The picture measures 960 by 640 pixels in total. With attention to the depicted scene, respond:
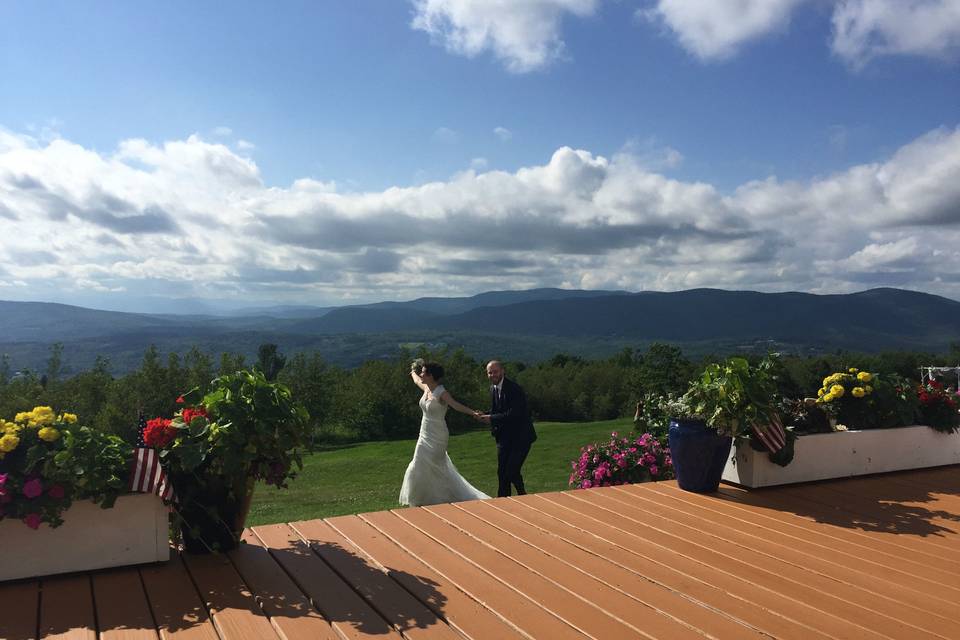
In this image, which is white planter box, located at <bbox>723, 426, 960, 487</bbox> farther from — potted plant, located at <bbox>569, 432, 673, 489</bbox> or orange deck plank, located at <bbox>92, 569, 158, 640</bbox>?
orange deck plank, located at <bbox>92, 569, 158, 640</bbox>

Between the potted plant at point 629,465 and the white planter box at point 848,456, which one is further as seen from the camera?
the potted plant at point 629,465

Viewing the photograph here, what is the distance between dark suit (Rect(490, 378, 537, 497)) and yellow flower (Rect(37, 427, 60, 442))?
453 centimetres

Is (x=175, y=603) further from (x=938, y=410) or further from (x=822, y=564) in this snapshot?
(x=938, y=410)

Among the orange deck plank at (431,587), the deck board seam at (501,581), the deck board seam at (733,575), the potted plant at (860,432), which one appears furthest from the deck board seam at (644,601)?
the potted plant at (860,432)

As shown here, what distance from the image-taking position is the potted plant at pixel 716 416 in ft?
19.2

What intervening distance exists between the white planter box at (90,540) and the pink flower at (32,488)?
256 mm

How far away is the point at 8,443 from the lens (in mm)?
3582

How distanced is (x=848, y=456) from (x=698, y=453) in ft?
6.03

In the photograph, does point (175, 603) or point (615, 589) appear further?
point (615, 589)

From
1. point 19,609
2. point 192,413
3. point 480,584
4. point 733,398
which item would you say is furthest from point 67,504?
point 733,398

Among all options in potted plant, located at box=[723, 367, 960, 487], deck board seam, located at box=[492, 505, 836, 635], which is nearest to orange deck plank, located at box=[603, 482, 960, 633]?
deck board seam, located at box=[492, 505, 836, 635]

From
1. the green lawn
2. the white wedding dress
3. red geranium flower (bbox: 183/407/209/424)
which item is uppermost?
red geranium flower (bbox: 183/407/209/424)

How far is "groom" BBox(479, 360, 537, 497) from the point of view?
742 cm

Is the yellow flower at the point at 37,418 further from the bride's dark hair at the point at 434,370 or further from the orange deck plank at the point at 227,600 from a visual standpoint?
the bride's dark hair at the point at 434,370
